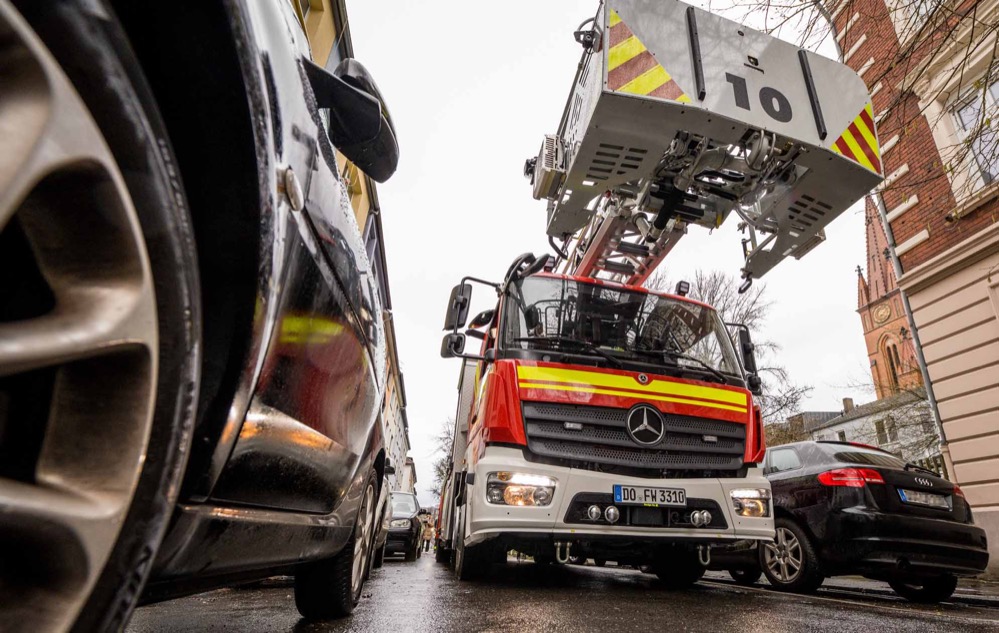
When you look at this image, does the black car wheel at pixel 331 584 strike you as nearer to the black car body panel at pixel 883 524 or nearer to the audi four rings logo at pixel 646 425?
the audi four rings logo at pixel 646 425

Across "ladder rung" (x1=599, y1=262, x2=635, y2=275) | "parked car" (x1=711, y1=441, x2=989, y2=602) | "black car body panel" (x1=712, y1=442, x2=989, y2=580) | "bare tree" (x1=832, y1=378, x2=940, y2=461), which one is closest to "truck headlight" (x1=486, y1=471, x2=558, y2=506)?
"black car body panel" (x1=712, y1=442, x2=989, y2=580)

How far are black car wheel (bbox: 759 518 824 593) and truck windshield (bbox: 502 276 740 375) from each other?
1.75 meters

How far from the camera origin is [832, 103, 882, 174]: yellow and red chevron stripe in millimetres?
3869

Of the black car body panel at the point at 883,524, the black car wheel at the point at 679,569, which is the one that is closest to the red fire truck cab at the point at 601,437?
the black car wheel at the point at 679,569

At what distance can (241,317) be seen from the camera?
1064mm

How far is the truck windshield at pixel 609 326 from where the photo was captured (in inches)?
173

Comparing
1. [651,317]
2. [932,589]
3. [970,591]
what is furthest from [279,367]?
[970,591]

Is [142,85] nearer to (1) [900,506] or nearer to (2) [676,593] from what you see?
(2) [676,593]

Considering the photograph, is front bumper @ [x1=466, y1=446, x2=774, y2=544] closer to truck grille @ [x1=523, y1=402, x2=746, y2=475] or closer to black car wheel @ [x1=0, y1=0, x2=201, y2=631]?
truck grille @ [x1=523, y1=402, x2=746, y2=475]

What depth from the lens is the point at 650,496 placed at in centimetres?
378

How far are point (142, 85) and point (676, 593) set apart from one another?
4.89 m

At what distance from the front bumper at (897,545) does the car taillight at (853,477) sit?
22cm

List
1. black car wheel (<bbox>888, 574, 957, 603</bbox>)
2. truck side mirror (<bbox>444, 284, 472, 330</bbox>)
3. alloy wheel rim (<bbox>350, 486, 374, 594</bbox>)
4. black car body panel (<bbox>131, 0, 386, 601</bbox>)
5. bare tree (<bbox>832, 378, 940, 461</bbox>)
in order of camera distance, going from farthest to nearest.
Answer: bare tree (<bbox>832, 378, 940, 461</bbox>) → black car wheel (<bbox>888, 574, 957, 603</bbox>) → truck side mirror (<bbox>444, 284, 472, 330</bbox>) → alloy wheel rim (<bbox>350, 486, 374, 594</bbox>) → black car body panel (<bbox>131, 0, 386, 601</bbox>)

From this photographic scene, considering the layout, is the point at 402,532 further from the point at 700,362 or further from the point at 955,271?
the point at 955,271
